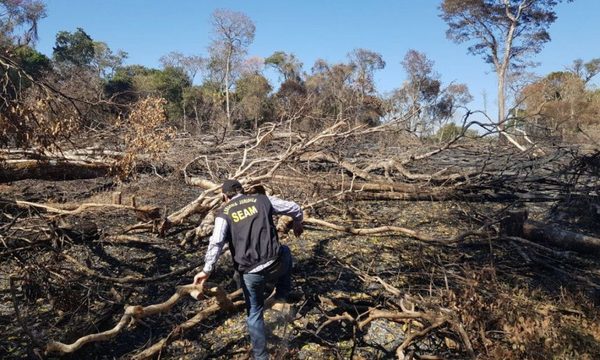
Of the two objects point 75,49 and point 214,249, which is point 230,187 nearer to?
point 214,249

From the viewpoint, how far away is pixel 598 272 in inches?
191

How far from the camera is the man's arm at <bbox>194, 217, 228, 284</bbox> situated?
3.17 m

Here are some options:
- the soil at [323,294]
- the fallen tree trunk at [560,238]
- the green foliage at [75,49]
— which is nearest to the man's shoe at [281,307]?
the soil at [323,294]

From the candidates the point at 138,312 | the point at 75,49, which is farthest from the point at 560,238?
the point at 75,49

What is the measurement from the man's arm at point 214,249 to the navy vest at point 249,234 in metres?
→ 0.05

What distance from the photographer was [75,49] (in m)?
27.4

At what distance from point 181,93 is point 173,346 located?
85.7ft

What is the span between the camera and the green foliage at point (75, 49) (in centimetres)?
2691

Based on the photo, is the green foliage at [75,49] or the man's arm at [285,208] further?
the green foliage at [75,49]

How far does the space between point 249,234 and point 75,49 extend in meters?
28.6

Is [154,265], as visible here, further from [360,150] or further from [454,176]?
[360,150]

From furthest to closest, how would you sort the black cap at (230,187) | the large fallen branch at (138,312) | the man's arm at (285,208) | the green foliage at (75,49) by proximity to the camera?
the green foliage at (75,49) → the man's arm at (285,208) → the black cap at (230,187) → the large fallen branch at (138,312)

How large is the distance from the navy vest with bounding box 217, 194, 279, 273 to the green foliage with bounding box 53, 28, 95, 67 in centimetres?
2714

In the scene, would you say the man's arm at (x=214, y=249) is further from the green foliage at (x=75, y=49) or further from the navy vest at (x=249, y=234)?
the green foliage at (x=75, y=49)
